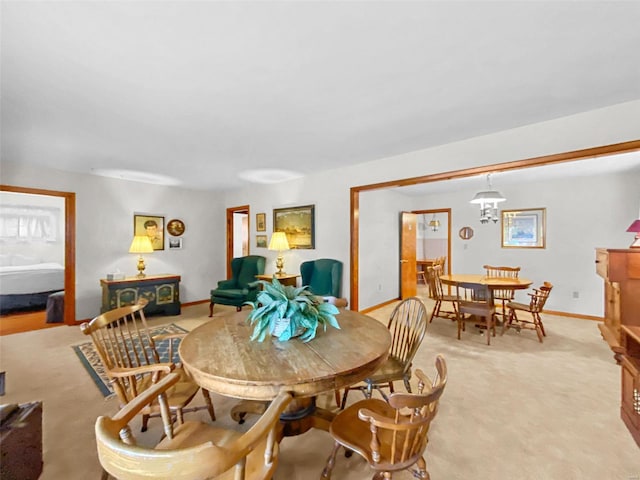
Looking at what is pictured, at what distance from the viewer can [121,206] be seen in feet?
16.3

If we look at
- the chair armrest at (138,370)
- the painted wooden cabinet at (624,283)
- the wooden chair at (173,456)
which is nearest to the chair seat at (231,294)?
the chair armrest at (138,370)

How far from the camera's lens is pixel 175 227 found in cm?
562

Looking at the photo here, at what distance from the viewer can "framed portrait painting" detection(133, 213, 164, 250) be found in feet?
16.9

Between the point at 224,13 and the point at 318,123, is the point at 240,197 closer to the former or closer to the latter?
the point at 318,123

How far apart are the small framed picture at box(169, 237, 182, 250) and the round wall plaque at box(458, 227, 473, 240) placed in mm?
5810

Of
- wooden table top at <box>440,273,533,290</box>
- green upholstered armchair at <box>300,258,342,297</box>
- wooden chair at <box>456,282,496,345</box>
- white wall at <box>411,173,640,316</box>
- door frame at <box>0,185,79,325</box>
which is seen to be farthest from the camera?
white wall at <box>411,173,640,316</box>

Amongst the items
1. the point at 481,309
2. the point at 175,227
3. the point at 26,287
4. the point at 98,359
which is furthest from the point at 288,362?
the point at 26,287

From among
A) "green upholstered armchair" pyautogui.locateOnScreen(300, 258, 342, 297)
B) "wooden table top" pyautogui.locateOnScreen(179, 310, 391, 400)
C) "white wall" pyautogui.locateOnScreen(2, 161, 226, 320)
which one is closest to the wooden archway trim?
"green upholstered armchair" pyautogui.locateOnScreen(300, 258, 342, 297)

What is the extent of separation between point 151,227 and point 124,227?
A: 421 mm

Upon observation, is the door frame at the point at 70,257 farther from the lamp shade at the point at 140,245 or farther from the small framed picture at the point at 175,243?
the small framed picture at the point at 175,243

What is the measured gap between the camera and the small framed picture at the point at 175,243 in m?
5.60

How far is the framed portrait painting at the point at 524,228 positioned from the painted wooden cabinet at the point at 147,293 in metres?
6.20

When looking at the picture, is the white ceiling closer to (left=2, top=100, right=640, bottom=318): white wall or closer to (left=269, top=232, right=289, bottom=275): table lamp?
(left=2, top=100, right=640, bottom=318): white wall

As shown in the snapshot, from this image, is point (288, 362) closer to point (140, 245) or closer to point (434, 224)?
point (140, 245)
